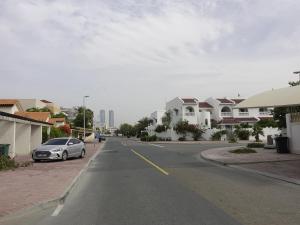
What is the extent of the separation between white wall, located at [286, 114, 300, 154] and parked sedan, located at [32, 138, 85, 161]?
14691 millimetres

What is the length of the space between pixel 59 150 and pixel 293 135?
15.4m

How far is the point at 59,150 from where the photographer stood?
85.4 feet

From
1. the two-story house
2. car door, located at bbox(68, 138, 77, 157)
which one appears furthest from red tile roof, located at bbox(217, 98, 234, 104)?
car door, located at bbox(68, 138, 77, 157)

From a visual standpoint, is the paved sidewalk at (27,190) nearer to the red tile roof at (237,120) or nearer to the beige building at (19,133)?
the beige building at (19,133)

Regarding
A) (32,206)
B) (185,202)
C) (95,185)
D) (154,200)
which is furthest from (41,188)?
(185,202)

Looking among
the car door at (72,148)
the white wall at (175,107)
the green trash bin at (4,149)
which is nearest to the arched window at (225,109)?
the white wall at (175,107)

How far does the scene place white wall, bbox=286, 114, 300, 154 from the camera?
1031 inches

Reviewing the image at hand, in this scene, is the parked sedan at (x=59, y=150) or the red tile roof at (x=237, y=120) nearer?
the parked sedan at (x=59, y=150)

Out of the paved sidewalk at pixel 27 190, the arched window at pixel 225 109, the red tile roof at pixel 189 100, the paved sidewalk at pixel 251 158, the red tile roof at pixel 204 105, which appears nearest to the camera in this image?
the paved sidewalk at pixel 27 190

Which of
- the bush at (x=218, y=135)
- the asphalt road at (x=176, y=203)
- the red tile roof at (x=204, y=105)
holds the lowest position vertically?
the asphalt road at (x=176, y=203)

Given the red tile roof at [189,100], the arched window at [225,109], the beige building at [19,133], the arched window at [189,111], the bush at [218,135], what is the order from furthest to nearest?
the arched window at [225,109]
the red tile roof at [189,100]
the arched window at [189,111]
the bush at [218,135]
the beige building at [19,133]

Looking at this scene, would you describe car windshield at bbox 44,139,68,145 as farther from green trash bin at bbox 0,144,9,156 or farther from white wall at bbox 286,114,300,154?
white wall at bbox 286,114,300,154

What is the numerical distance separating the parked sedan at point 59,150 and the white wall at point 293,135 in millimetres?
14691

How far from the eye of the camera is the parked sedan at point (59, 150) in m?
25.4
